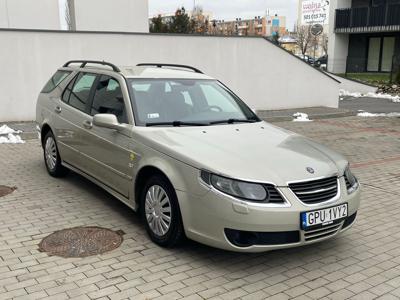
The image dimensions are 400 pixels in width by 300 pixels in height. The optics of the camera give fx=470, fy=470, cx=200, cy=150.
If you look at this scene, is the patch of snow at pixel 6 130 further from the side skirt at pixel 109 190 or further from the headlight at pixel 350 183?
Result: the headlight at pixel 350 183

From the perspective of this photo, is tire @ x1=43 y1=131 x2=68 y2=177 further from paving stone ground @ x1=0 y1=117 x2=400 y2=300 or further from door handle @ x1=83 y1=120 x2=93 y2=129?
door handle @ x1=83 y1=120 x2=93 y2=129

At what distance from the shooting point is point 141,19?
52.5 ft

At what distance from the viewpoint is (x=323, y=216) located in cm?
394

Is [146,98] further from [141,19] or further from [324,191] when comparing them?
[141,19]

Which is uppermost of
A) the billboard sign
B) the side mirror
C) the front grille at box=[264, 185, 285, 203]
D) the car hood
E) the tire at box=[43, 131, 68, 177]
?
the billboard sign

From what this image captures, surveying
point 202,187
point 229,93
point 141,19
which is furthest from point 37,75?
point 202,187

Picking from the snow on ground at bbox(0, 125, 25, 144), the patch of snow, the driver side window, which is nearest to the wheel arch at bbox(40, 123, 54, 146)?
the driver side window

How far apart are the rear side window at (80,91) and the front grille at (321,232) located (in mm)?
3208

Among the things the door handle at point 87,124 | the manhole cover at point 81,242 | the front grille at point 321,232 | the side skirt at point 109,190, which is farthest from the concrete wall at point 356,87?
the manhole cover at point 81,242

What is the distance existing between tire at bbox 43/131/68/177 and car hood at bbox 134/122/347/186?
2.50 m

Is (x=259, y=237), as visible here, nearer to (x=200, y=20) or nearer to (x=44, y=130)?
(x=44, y=130)

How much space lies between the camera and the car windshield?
4.88m

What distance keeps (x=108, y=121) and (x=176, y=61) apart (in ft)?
30.6

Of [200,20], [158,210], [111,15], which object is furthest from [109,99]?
[200,20]
